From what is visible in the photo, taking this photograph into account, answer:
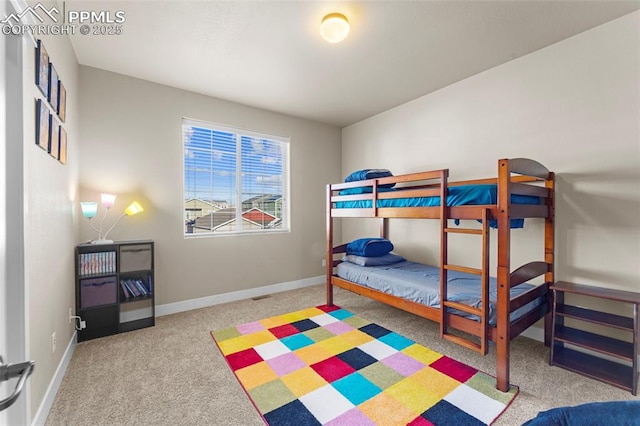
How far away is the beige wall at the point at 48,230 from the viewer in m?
1.48

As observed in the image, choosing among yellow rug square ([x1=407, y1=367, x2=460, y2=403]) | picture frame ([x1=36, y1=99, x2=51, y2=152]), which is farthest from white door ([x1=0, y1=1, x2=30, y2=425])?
yellow rug square ([x1=407, y1=367, x2=460, y2=403])

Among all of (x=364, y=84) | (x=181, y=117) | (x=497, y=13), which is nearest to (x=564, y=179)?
(x=497, y=13)

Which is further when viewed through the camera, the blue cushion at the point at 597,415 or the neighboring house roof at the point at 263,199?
the neighboring house roof at the point at 263,199

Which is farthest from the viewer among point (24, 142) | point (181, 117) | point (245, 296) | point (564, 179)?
point (245, 296)

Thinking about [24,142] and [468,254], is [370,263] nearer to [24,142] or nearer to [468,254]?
[468,254]

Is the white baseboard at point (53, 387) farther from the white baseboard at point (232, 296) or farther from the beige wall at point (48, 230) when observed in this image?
the white baseboard at point (232, 296)

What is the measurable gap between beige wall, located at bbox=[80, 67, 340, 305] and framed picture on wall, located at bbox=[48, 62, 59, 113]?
1.01 m

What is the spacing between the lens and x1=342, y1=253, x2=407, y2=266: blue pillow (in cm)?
327

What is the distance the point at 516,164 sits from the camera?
1.93 meters

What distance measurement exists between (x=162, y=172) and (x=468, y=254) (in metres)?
3.68

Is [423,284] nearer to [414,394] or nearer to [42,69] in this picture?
[414,394]

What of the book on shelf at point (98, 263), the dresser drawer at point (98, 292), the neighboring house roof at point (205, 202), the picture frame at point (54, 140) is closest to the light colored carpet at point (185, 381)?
the dresser drawer at point (98, 292)

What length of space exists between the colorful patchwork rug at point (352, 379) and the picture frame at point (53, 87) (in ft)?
7.41

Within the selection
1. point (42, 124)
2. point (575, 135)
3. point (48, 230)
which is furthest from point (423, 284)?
point (42, 124)
